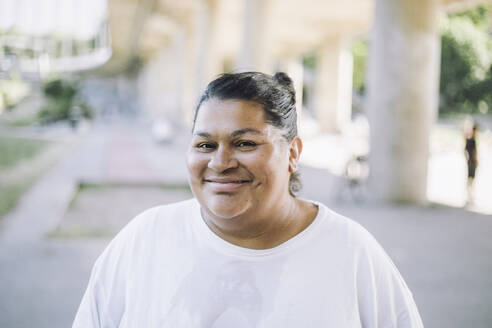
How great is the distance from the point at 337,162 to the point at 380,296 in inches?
690

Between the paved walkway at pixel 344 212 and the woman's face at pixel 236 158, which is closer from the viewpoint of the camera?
the woman's face at pixel 236 158

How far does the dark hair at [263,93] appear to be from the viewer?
1.80 m

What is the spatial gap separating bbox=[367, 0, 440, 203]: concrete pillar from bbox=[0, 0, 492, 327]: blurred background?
0.03 m

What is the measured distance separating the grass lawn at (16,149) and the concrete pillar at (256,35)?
369 inches

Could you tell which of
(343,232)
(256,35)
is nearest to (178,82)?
(256,35)

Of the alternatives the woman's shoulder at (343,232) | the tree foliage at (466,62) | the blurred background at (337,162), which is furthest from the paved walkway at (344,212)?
the tree foliage at (466,62)

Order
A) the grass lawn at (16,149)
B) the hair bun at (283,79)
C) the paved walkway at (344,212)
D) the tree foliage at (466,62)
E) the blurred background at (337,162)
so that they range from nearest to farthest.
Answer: the hair bun at (283,79), the paved walkway at (344,212), the blurred background at (337,162), the grass lawn at (16,149), the tree foliage at (466,62)

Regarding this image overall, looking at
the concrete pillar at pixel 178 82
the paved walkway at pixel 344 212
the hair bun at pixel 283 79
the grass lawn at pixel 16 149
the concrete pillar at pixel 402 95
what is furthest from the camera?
the concrete pillar at pixel 178 82

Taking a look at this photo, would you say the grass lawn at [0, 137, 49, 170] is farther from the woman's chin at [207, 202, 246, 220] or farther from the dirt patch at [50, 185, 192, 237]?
the woman's chin at [207, 202, 246, 220]

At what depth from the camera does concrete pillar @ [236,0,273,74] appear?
1642 cm

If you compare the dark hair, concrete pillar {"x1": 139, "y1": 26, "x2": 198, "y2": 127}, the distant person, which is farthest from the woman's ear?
concrete pillar {"x1": 139, "y1": 26, "x2": 198, "y2": 127}

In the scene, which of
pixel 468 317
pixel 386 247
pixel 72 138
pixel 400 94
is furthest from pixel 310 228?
pixel 72 138

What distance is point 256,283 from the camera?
1781 mm

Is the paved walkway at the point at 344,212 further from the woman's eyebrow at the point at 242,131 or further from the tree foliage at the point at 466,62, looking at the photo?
the tree foliage at the point at 466,62
